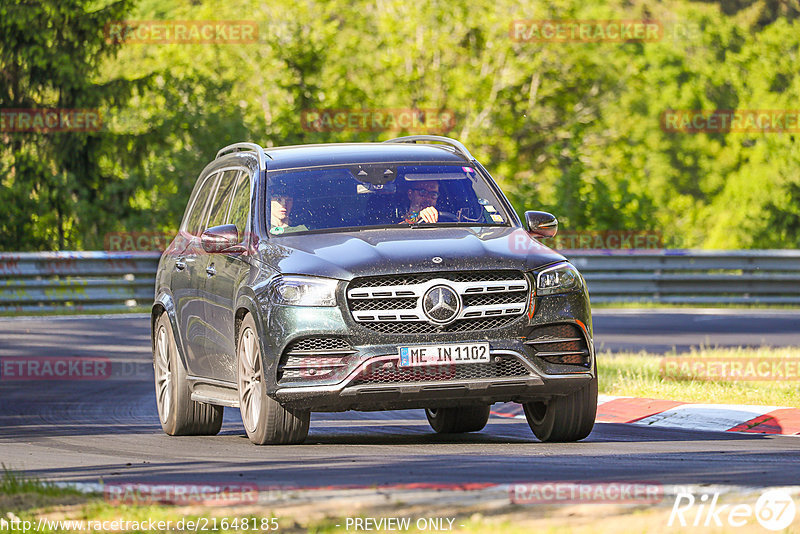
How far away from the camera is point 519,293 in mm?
8938

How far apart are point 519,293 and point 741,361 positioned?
6.48m

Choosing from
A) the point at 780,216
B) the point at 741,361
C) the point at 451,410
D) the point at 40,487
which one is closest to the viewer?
the point at 40,487

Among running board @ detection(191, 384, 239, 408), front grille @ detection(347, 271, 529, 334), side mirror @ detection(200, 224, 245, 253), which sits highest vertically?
side mirror @ detection(200, 224, 245, 253)

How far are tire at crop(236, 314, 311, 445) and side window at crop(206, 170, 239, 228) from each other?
1.66 m

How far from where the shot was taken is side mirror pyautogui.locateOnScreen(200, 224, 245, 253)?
963cm

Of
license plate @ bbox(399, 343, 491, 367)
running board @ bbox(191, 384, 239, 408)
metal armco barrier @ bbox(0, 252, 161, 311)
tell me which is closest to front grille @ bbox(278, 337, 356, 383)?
license plate @ bbox(399, 343, 491, 367)

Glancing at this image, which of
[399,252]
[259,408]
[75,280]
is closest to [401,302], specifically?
[399,252]

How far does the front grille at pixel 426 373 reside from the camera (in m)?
8.72

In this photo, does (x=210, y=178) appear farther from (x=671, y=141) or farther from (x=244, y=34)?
(x=671, y=141)

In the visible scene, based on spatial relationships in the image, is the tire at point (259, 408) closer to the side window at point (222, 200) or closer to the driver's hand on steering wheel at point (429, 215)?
the driver's hand on steering wheel at point (429, 215)

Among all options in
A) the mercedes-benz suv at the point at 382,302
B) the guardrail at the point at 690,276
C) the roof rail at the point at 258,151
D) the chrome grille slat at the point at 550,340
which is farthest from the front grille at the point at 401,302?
the guardrail at the point at 690,276

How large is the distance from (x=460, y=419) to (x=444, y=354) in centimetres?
219

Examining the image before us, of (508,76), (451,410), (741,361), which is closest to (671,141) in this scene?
(508,76)

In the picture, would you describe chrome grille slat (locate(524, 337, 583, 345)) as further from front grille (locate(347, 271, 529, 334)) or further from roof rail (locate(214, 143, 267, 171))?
roof rail (locate(214, 143, 267, 171))
